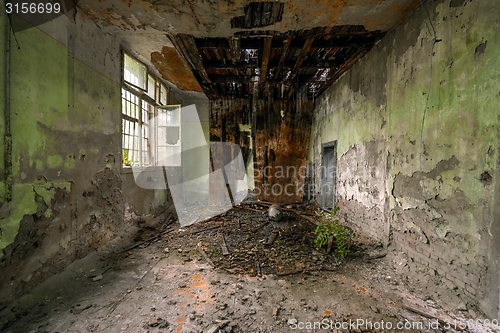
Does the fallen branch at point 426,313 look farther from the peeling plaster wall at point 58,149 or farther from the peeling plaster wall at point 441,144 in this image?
the peeling plaster wall at point 58,149

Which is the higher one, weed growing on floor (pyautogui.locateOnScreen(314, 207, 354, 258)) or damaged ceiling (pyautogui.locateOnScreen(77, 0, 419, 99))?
damaged ceiling (pyautogui.locateOnScreen(77, 0, 419, 99))

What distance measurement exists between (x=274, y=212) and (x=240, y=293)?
2654 mm

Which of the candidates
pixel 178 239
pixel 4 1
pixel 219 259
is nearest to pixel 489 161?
pixel 219 259

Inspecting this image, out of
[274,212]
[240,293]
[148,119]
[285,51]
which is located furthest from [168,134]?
[240,293]

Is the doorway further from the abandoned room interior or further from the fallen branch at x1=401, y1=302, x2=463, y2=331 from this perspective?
the fallen branch at x1=401, y1=302, x2=463, y2=331

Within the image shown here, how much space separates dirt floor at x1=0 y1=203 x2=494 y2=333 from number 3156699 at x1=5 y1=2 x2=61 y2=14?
2762 mm

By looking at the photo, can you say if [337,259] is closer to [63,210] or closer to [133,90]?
[63,210]

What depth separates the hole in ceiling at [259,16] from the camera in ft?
8.67

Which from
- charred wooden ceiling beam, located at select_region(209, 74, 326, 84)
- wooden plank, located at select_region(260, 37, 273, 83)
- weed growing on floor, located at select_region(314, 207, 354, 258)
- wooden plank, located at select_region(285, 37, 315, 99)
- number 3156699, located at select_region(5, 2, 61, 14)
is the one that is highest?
charred wooden ceiling beam, located at select_region(209, 74, 326, 84)

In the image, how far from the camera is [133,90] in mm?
4332

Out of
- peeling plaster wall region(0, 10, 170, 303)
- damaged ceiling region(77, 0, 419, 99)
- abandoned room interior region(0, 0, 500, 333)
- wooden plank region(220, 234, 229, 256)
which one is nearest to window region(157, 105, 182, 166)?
abandoned room interior region(0, 0, 500, 333)

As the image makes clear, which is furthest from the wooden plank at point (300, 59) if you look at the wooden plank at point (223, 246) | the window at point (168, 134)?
the wooden plank at point (223, 246)

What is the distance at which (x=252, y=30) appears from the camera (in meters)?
3.10

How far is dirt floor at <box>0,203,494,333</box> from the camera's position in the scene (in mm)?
1895
